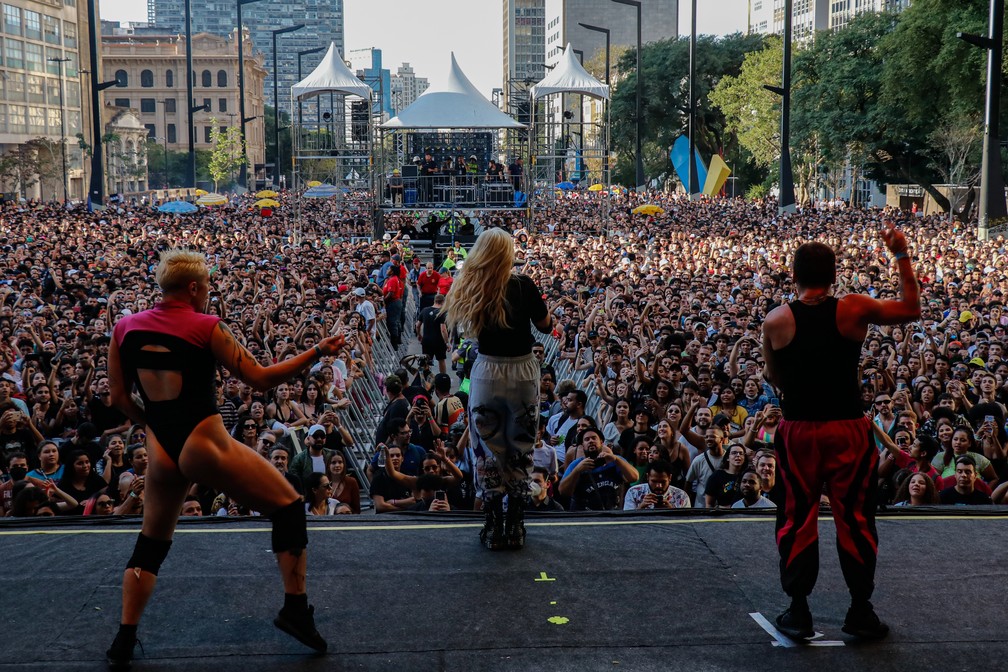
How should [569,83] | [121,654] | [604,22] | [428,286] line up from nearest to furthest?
[121,654] < [428,286] < [569,83] < [604,22]

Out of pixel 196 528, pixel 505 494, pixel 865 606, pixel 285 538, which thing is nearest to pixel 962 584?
pixel 865 606

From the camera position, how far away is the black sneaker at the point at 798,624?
4230 mm

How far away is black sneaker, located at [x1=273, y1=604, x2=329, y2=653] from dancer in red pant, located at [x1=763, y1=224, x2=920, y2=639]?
1726 mm

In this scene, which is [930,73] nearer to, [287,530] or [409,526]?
[409,526]

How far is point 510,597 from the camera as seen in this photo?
4.70m

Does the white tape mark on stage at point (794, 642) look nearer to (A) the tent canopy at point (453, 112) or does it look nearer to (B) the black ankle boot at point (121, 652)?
(B) the black ankle boot at point (121, 652)

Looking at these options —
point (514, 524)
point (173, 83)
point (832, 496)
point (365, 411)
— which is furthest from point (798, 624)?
point (173, 83)

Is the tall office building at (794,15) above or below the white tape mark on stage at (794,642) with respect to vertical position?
above

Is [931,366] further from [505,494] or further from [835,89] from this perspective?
[835,89]

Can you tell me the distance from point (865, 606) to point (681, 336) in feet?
28.8

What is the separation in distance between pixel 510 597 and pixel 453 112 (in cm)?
3148

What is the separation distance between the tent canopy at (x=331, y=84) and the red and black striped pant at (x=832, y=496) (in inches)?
1402

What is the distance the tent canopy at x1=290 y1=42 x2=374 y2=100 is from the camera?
38.6m

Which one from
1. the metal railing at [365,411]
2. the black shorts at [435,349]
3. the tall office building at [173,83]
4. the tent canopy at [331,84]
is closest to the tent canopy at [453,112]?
the tent canopy at [331,84]
